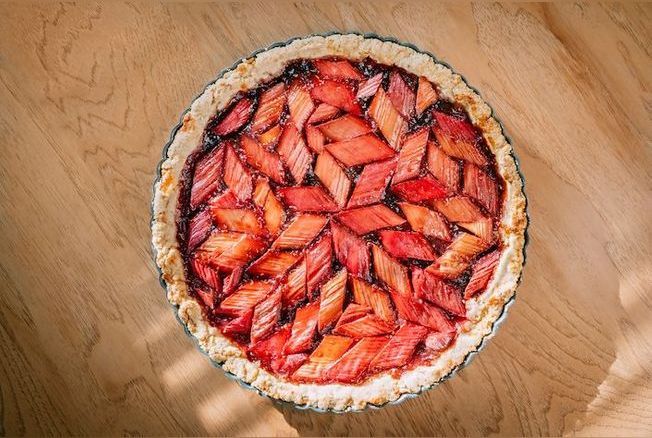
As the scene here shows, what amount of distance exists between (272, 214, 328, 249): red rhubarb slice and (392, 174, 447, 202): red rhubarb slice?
224mm

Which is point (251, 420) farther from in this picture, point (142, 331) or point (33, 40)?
point (33, 40)

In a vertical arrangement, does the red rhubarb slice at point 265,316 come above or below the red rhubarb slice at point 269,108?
below

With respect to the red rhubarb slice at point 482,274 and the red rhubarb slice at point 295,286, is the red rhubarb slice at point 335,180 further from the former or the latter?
the red rhubarb slice at point 482,274

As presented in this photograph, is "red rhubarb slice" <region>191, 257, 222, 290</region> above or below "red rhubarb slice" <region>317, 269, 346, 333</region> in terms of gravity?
below

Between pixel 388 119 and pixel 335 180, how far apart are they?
0.74 ft

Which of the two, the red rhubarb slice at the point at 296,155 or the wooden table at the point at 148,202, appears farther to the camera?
the wooden table at the point at 148,202

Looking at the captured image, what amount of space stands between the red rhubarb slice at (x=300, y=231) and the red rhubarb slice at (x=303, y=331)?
19cm

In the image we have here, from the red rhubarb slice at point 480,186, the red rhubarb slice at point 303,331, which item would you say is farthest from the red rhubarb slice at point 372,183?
the red rhubarb slice at point 303,331

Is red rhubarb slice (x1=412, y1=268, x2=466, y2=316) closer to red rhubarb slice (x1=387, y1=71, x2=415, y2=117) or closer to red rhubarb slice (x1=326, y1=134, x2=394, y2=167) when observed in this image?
red rhubarb slice (x1=326, y1=134, x2=394, y2=167)

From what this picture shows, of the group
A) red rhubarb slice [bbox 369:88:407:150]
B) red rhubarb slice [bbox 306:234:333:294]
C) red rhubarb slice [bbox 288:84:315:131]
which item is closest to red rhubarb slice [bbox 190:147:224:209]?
red rhubarb slice [bbox 288:84:315:131]

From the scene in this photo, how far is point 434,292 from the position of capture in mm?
1592

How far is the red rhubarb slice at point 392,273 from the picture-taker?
1.59 metres

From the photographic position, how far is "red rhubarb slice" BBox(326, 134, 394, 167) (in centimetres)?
161

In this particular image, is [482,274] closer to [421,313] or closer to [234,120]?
[421,313]
